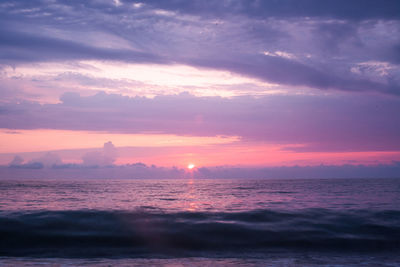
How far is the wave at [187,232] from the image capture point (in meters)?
13.8

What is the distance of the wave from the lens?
543 inches

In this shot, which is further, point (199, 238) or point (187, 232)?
point (187, 232)

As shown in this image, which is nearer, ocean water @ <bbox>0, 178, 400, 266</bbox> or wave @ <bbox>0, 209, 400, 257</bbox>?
ocean water @ <bbox>0, 178, 400, 266</bbox>

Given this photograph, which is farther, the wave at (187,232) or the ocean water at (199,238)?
the wave at (187,232)

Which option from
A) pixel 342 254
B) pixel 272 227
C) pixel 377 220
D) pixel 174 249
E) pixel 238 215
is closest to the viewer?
pixel 342 254

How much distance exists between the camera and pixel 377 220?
19.0 metres

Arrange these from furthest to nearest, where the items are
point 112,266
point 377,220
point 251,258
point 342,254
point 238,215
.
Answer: point 238,215, point 377,220, point 342,254, point 251,258, point 112,266

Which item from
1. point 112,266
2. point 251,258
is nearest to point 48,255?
point 112,266

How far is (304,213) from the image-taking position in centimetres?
2173

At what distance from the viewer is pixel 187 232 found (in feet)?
Answer: 54.6

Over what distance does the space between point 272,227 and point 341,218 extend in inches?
212

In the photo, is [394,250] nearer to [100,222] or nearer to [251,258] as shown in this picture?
[251,258]

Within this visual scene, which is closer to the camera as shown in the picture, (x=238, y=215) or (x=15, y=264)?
(x=15, y=264)

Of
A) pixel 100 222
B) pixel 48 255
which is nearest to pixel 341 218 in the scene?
pixel 100 222
